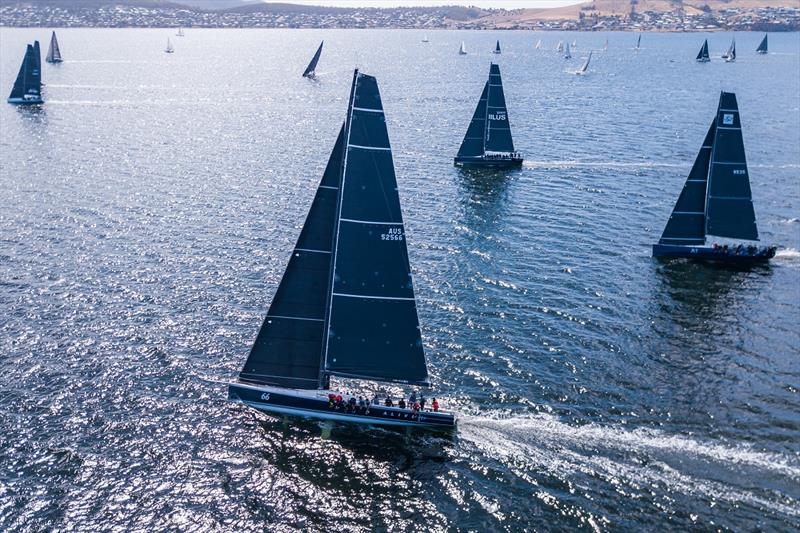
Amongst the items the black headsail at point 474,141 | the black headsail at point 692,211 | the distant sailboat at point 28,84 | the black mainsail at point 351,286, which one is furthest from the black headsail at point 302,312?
the distant sailboat at point 28,84

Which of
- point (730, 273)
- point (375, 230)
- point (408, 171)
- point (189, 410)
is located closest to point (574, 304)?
point (730, 273)

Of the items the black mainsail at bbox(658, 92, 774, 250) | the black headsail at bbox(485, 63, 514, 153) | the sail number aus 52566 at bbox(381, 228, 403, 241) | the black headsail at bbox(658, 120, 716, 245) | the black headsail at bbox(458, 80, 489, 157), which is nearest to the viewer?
the sail number aus 52566 at bbox(381, 228, 403, 241)

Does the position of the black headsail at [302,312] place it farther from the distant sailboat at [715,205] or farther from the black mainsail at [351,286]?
the distant sailboat at [715,205]

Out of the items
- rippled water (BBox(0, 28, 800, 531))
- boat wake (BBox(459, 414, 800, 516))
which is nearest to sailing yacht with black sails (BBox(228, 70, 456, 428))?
rippled water (BBox(0, 28, 800, 531))

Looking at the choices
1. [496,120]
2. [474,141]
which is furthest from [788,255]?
[474,141]

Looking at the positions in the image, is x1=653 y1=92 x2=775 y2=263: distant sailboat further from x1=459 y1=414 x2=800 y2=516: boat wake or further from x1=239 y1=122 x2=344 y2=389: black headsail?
x1=239 y1=122 x2=344 y2=389: black headsail

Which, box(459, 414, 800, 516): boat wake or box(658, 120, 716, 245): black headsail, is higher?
box(658, 120, 716, 245): black headsail

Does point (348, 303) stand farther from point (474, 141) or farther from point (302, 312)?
point (474, 141)
